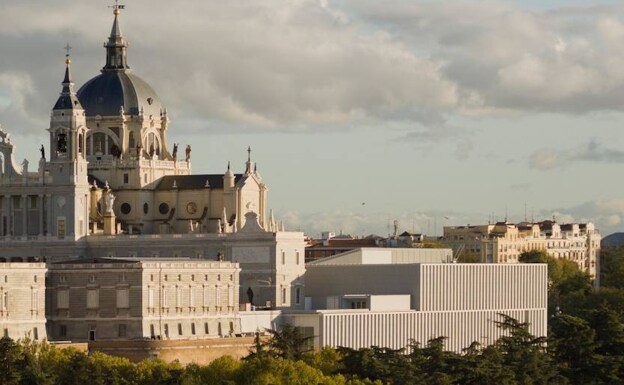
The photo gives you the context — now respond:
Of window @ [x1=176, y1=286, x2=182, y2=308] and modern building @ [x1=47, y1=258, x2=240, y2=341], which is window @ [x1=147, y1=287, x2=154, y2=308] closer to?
modern building @ [x1=47, y1=258, x2=240, y2=341]

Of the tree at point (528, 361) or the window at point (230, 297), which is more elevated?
the window at point (230, 297)

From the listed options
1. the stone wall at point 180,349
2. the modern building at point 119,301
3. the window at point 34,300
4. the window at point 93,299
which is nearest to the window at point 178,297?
the modern building at point 119,301

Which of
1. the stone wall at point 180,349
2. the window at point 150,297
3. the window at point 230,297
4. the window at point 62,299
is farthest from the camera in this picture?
the window at point 230,297

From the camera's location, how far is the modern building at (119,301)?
184 metres

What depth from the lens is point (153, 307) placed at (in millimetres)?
185750

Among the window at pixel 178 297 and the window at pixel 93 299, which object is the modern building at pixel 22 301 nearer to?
the window at pixel 93 299

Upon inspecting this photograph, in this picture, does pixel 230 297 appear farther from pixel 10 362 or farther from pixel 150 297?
pixel 10 362

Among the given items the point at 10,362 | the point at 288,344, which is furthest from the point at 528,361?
the point at 10,362

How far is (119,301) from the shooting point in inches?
7254

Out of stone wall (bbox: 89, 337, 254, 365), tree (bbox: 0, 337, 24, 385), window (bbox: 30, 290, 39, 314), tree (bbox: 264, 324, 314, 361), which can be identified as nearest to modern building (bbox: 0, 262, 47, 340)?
window (bbox: 30, 290, 39, 314)

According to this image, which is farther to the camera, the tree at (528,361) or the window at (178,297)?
the window at (178,297)

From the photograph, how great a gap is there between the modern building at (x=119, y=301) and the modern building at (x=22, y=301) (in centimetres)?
221

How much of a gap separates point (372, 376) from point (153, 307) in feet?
83.7

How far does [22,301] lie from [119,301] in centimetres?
726
